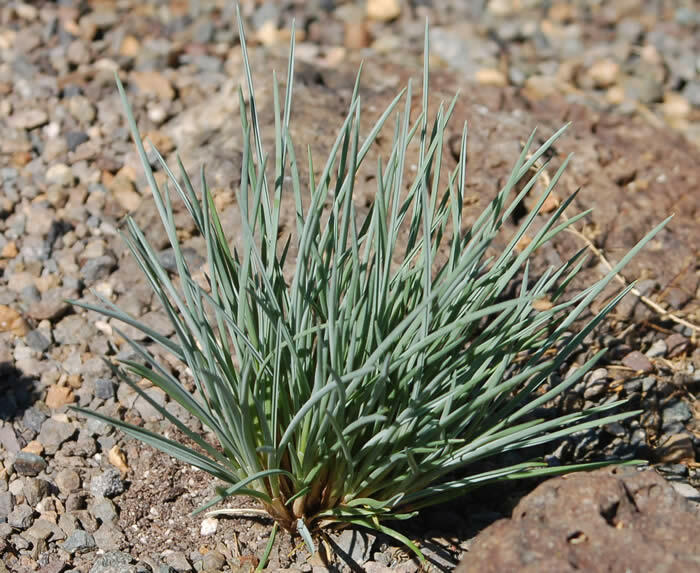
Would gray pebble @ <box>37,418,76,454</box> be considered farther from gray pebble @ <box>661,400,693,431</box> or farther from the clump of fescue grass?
gray pebble @ <box>661,400,693,431</box>

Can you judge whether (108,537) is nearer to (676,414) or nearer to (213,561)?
(213,561)

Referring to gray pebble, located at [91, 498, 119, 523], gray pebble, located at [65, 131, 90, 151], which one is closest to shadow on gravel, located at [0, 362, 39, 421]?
gray pebble, located at [91, 498, 119, 523]

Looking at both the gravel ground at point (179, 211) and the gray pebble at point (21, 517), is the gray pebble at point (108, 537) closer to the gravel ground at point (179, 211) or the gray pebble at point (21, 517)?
the gravel ground at point (179, 211)

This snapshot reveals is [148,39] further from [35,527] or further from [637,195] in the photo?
[35,527]

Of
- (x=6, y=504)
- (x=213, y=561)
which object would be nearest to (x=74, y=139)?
(x=6, y=504)

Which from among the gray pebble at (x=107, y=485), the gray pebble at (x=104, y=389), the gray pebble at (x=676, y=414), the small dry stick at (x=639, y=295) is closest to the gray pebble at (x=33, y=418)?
the gray pebble at (x=104, y=389)
